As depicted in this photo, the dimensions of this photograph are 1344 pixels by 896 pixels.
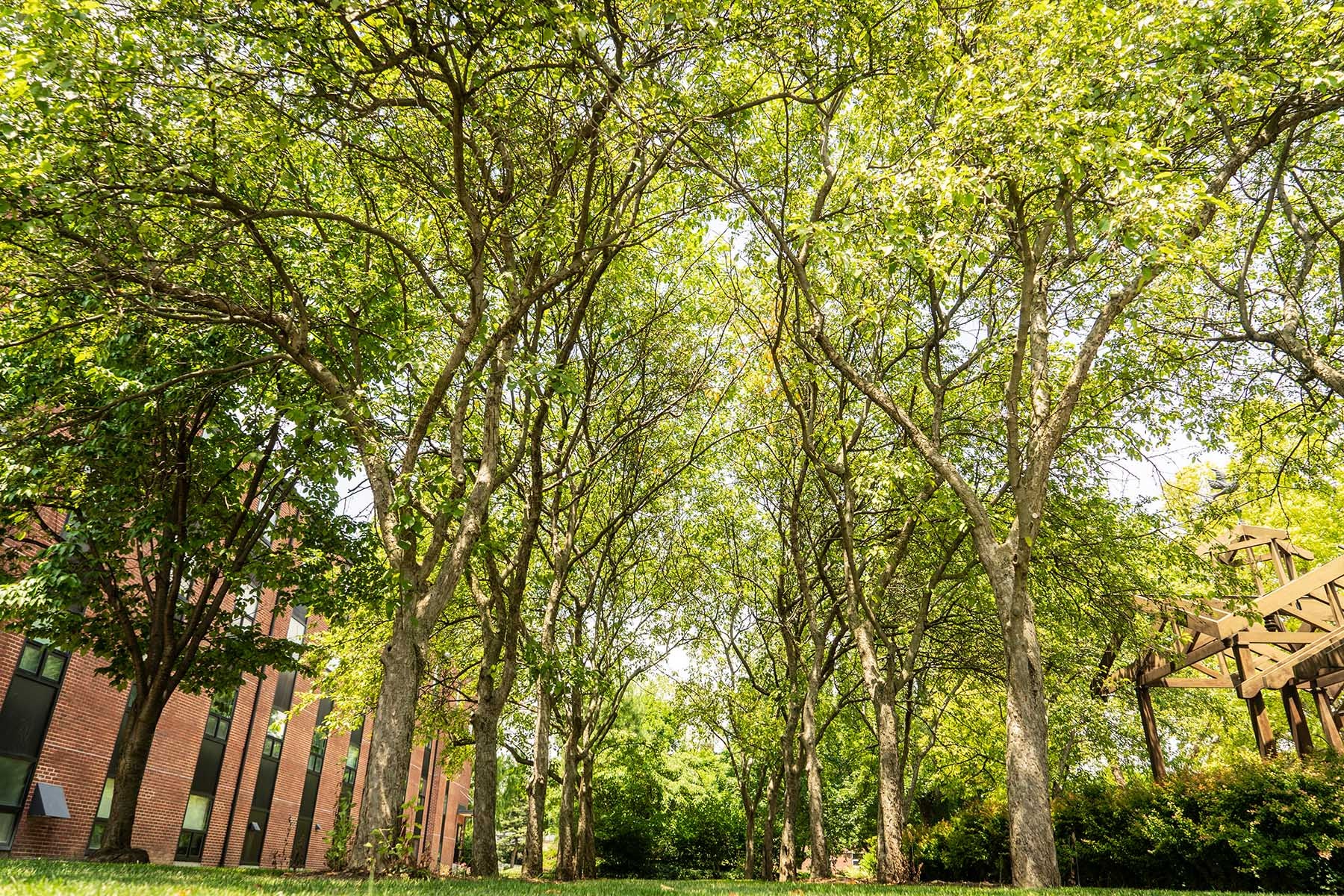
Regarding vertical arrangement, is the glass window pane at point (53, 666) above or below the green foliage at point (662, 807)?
above

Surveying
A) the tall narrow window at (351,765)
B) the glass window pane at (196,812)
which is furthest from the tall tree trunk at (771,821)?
the tall narrow window at (351,765)

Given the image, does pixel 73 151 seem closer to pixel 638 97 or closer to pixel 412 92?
pixel 412 92

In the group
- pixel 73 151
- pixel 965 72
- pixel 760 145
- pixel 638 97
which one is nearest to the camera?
pixel 73 151

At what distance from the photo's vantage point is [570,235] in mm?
11938

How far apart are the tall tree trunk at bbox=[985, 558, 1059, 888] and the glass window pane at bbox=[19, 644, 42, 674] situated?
2313cm

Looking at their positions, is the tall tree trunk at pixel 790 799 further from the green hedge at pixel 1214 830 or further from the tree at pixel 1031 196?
the tree at pixel 1031 196

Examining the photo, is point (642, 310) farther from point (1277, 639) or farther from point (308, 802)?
point (308, 802)

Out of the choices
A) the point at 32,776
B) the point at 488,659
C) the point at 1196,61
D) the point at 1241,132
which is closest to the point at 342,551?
the point at 488,659

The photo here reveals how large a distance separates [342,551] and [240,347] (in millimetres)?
4469

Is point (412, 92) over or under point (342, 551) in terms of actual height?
over

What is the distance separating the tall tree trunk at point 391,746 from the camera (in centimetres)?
816

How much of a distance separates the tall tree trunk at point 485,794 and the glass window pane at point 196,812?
18.3m

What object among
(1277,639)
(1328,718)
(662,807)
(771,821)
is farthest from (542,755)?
(662,807)

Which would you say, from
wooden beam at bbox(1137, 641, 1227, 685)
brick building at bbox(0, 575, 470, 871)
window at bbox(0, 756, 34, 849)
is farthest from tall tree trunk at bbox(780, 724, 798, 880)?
window at bbox(0, 756, 34, 849)
